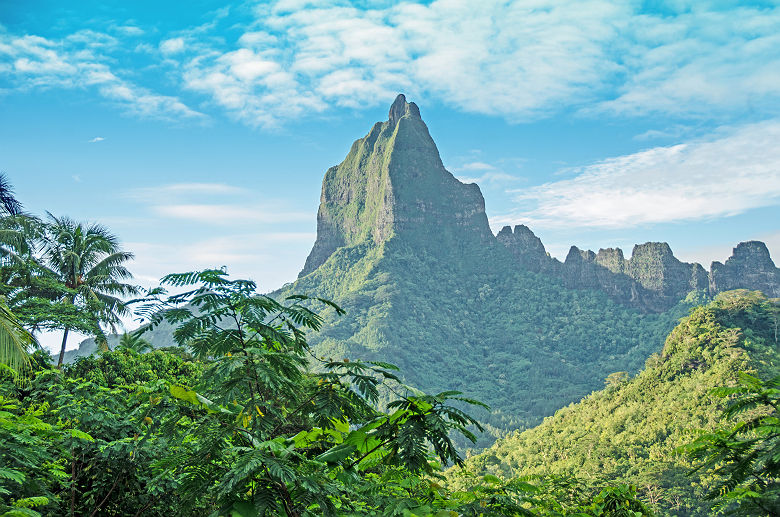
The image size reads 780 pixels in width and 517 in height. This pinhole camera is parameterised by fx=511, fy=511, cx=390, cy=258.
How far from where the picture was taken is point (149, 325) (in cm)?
270

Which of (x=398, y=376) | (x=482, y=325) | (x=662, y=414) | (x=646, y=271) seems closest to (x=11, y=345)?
(x=662, y=414)

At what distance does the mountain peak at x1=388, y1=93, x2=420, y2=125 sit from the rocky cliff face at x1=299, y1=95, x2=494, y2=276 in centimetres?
27

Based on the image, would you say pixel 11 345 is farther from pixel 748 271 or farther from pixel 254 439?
pixel 748 271

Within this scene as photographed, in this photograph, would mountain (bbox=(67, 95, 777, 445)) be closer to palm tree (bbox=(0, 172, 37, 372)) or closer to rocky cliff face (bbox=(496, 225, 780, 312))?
rocky cliff face (bbox=(496, 225, 780, 312))

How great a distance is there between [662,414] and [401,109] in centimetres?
11175

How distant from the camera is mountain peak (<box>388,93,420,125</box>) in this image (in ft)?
455

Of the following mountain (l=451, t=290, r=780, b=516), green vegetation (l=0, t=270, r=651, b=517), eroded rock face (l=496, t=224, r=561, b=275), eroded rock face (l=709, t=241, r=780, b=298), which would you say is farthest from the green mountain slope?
green vegetation (l=0, t=270, r=651, b=517)

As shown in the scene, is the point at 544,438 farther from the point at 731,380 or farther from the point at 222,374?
the point at 222,374

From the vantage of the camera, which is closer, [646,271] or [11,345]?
[11,345]

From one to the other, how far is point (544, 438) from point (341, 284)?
7547 centimetres

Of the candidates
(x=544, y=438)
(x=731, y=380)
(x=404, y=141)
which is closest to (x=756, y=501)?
(x=731, y=380)

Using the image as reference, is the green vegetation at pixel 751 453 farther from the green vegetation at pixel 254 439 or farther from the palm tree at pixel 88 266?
the palm tree at pixel 88 266

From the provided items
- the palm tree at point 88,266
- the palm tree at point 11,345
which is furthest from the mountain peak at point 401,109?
the palm tree at point 11,345

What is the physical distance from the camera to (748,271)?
114875mm
